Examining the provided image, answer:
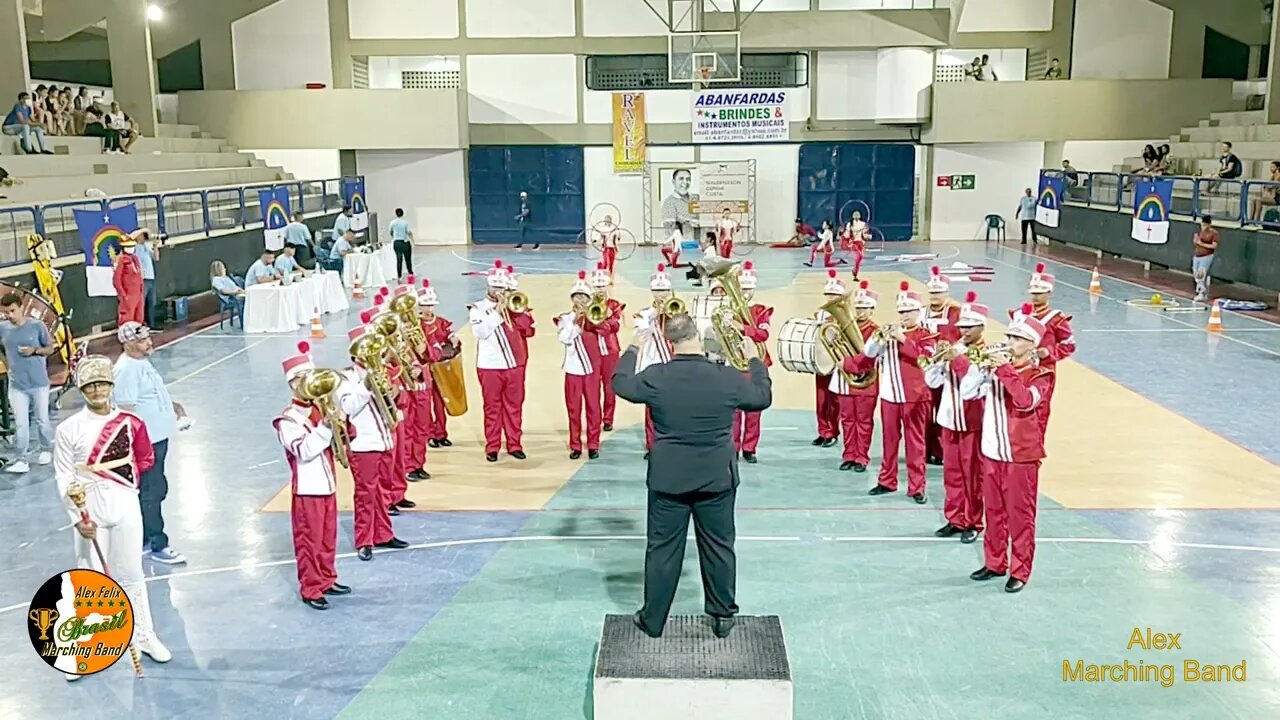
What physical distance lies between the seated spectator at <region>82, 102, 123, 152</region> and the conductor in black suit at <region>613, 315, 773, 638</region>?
22.6m

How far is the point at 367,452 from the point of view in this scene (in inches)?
329

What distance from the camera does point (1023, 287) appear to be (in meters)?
23.5

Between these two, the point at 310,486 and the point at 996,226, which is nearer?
the point at 310,486

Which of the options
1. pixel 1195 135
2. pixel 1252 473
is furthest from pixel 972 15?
pixel 1252 473

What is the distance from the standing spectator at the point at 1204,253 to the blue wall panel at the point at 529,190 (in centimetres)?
2013

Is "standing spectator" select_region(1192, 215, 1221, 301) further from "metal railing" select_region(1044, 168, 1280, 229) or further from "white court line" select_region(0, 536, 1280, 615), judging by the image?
"white court line" select_region(0, 536, 1280, 615)

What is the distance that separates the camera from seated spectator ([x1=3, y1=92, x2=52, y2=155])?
21.5m

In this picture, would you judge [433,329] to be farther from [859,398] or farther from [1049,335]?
[1049,335]

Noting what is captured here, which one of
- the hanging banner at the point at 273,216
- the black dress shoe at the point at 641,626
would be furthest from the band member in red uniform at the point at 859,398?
the hanging banner at the point at 273,216

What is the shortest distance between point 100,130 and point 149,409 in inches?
767

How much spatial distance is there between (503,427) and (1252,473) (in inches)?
294

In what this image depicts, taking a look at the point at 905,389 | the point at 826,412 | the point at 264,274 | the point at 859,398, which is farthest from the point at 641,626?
the point at 264,274

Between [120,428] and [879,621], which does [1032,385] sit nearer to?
[879,621]

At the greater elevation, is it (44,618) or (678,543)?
(678,543)
